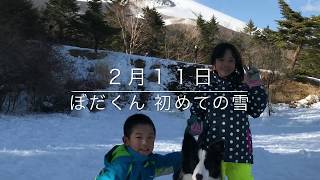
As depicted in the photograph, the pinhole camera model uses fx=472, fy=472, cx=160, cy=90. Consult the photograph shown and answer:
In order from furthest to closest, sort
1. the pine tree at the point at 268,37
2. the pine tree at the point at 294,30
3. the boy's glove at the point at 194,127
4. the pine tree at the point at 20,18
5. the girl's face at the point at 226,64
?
the pine tree at the point at 268,37
the pine tree at the point at 294,30
the pine tree at the point at 20,18
the girl's face at the point at 226,64
the boy's glove at the point at 194,127

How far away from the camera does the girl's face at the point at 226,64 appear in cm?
352

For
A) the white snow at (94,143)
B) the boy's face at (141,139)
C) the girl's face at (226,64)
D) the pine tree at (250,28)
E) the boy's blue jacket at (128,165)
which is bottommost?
the white snow at (94,143)

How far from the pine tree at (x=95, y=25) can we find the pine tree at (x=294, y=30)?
13.1 m

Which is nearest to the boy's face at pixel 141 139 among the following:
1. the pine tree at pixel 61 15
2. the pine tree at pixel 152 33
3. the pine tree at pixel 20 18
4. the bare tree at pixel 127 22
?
the pine tree at pixel 20 18

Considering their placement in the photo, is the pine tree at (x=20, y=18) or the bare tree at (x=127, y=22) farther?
the bare tree at (x=127, y=22)

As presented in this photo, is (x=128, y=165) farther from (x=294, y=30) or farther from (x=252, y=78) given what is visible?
(x=294, y=30)

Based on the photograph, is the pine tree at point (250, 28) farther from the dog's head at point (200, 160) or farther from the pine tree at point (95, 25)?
the dog's head at point (200, 160)

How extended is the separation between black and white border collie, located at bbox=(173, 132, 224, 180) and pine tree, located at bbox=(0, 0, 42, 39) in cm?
1211

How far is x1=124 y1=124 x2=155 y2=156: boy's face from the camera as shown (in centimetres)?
287

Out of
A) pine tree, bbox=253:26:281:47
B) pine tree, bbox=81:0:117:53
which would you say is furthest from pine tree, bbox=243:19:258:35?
pine tree, bbox=81:0:117:53

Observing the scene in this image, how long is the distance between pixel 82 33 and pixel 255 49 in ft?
32.7

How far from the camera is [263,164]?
7719 millimetres

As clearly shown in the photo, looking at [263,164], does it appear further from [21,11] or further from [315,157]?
[21,11]

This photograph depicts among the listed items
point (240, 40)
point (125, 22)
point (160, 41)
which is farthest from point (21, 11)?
point (240, 40)
